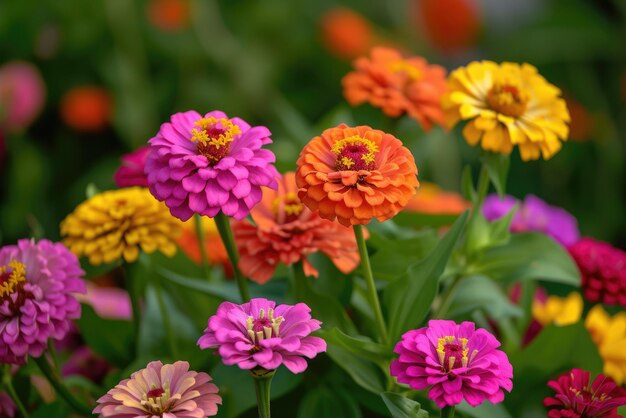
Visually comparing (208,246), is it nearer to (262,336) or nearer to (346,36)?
(262,336)

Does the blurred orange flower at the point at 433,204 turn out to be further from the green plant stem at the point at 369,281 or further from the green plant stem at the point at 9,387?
the green plant stem at the point at 9,387

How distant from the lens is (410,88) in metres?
0.49

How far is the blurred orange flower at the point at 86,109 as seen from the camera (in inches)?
43.2

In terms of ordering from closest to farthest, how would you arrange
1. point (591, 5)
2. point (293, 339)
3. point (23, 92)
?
point (293, 339) → point (23, 92) → point (591, 5)

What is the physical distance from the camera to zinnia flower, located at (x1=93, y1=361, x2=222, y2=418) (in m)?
0.32

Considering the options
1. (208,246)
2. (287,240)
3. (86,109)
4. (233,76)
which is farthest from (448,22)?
(287,240)

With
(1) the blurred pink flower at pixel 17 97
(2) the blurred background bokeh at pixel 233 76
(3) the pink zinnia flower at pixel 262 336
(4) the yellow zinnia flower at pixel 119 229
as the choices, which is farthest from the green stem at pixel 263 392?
(1) the blurred pink flower at pixel 17 97

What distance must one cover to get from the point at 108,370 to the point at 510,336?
263 millimetres

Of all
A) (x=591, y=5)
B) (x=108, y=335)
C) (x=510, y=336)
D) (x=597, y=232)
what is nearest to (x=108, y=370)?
(x=108, y=335)

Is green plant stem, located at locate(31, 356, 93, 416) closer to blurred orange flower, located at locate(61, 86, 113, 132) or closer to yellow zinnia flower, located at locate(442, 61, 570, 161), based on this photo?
yellow zinnia flower, located at locate(442, 61, 570, 161)

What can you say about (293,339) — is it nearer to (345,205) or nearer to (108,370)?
(345,205)

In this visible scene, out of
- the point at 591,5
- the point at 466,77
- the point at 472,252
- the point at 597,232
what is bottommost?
the point at 597,232

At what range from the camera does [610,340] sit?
1.60 feet

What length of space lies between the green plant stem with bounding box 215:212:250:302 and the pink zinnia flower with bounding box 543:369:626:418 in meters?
0.16
